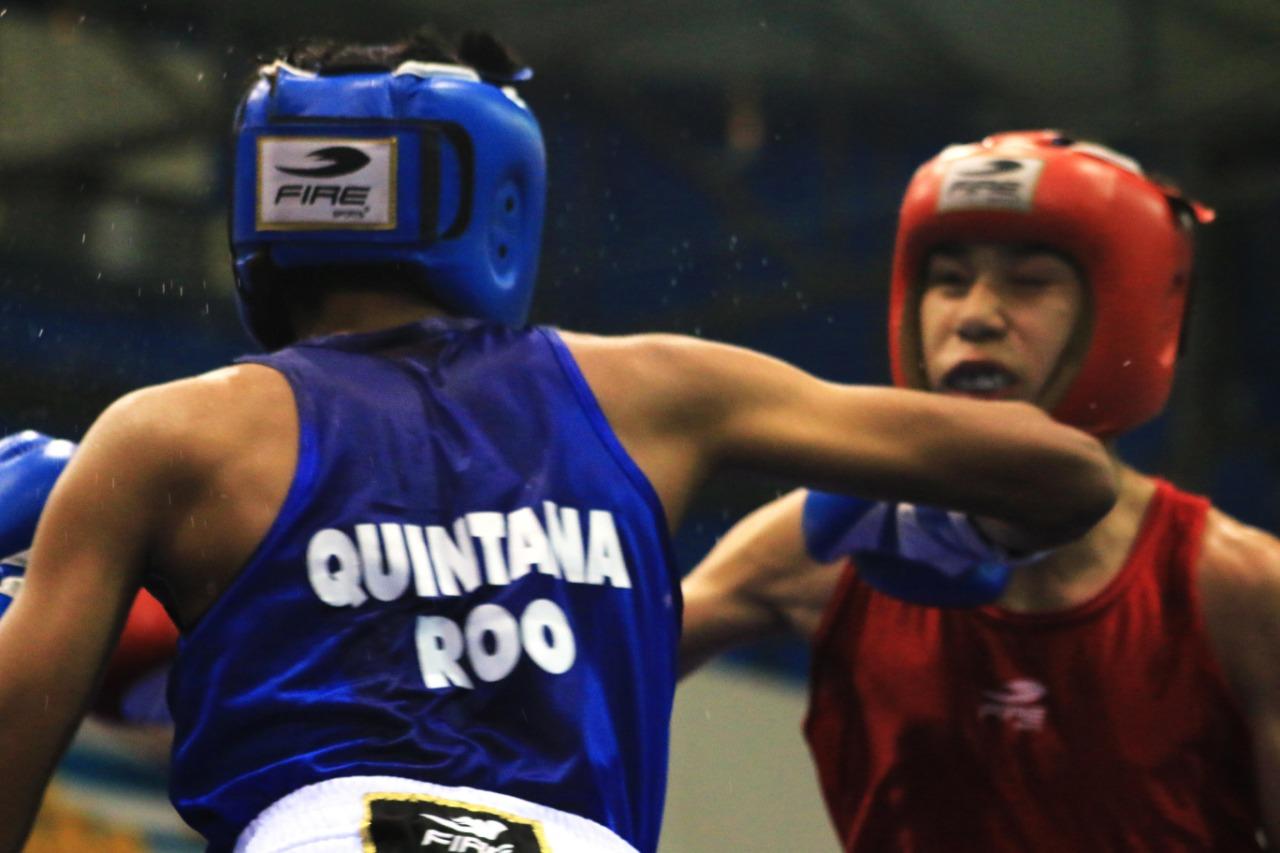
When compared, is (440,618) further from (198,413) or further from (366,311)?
(366,311)

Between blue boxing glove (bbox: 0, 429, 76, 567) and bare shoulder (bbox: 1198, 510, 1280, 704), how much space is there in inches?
55.9

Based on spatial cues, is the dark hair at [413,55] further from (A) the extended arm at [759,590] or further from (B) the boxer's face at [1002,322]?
(A) the extended arm at [759,590]

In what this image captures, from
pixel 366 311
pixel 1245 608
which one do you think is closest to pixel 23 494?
pixel 366 311

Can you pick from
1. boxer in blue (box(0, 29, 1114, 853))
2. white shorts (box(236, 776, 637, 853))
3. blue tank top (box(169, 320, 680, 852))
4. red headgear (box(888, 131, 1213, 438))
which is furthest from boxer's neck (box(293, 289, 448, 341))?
red headgear (box(888, 131, 1213, 438))

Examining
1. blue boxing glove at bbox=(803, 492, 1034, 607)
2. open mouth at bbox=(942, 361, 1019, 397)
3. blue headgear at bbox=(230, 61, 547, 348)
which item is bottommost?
blue boxing glove at bbox=(803, 492, 1034, 607)

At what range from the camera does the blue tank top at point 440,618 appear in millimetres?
1475

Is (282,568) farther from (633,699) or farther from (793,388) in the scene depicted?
(793,388)

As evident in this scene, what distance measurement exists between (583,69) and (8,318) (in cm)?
220

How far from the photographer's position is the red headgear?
96.0 inches

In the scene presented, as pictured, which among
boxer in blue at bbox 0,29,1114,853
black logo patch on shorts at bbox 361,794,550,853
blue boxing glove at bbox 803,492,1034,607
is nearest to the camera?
black logo patch on shorts at bbox 361,794,550,853

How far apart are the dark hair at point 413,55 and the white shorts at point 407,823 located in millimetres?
731

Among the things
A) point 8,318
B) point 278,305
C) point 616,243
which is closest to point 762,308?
point 616,243

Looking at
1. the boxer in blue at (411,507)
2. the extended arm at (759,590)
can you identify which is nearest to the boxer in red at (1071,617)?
the extended arm at (759,590)

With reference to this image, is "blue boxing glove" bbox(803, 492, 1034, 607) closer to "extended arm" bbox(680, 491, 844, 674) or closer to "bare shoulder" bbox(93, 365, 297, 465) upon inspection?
"extended arm" bbox(680, 491, 844, 674)
